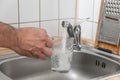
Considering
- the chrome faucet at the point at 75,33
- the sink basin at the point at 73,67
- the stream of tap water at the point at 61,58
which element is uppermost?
the chrome faucet at the point at 75,33

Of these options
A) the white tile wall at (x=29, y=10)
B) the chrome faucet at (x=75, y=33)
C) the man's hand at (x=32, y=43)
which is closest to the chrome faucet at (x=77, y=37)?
the chrome faucet at (x=75, y=33)

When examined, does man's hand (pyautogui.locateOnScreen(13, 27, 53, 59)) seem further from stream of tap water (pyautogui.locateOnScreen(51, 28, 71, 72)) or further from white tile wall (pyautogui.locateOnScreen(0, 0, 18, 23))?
white tile wall (pyautogui.locateOnScreen(0, 0, 18, 23))

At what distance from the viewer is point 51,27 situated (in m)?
1.33

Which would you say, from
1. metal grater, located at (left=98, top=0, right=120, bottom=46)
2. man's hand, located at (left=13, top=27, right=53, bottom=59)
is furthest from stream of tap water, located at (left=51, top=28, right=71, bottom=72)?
metal grater, located at (left=98, top=0, right=120, bottom=46)

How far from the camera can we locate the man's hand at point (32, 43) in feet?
2.51

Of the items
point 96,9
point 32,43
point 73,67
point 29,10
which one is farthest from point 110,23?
point 32,43

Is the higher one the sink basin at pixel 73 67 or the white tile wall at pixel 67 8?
the white tile wall at pixel 67 8

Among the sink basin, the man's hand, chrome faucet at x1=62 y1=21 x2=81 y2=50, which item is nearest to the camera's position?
the man's hand

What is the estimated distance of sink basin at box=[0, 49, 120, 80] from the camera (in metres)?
1.09

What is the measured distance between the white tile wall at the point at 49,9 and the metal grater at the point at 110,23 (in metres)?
0.27

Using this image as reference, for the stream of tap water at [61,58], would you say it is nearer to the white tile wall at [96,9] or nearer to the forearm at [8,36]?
the forearm at [8,36]

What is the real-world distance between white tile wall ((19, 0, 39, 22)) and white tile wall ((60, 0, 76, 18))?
16cm

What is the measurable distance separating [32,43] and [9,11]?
0.45 meters

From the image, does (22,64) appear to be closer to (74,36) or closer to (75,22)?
(74,36)
